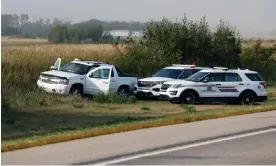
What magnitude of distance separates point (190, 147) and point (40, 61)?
22973 mm

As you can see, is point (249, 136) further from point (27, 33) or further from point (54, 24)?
point (54, 24)

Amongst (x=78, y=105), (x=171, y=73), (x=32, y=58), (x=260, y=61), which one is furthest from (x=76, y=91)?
(x=260, y=61)

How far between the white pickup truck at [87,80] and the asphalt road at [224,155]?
16.1 metres

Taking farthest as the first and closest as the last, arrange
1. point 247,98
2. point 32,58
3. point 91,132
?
point 32,58 → point 247,98 → point 91,132

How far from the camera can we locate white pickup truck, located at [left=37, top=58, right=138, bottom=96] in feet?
92.4

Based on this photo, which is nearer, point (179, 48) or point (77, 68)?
point (77, 68)

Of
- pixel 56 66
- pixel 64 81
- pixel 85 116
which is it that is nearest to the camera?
pixel 85 116

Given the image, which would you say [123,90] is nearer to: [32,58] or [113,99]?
[113,99]

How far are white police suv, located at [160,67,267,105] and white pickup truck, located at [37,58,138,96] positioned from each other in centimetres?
Result: 292

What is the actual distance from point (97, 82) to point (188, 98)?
4700 mm

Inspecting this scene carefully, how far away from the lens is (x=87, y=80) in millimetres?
28969

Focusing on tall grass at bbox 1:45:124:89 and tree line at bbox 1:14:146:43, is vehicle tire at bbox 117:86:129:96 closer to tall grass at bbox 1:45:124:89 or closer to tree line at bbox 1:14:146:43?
tall grass at bbox 1:45:124:89

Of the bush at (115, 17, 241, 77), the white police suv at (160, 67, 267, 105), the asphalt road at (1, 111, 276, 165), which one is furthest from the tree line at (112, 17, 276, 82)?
the asphalt road at (1, 111, 276, 165)

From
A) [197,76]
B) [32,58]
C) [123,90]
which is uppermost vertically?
[32,58]
